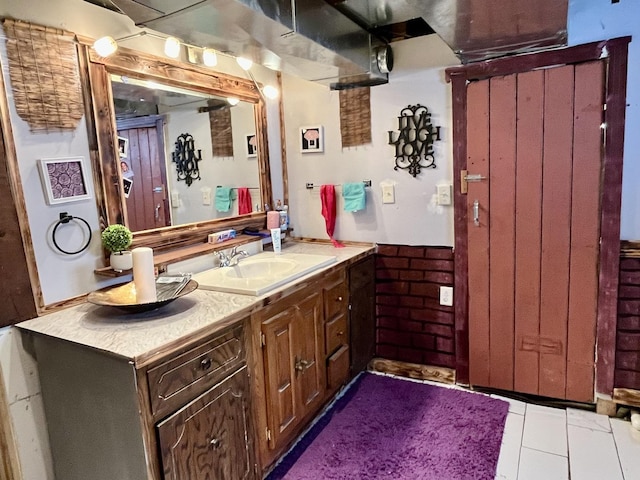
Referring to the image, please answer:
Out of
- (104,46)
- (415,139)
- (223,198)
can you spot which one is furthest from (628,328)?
(104,46)

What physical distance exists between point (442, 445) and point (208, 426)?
1204 mm

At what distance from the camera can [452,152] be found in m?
2.49

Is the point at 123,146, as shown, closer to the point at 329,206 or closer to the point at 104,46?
the point at 104,46

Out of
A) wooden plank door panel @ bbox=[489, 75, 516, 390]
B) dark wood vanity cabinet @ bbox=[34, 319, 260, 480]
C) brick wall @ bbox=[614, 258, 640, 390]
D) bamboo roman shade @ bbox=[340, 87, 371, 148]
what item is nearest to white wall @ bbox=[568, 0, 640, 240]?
brick wall @ bbox=[614, 258, 640, 390]

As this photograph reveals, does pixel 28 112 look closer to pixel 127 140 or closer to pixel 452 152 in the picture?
pixel 127 140

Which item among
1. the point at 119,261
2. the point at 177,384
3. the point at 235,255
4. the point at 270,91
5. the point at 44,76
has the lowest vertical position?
the point at 177,384

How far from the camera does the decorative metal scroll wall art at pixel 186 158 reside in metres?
2.30

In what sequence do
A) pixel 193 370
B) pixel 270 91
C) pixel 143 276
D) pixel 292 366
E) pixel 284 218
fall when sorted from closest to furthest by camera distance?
pixel 193 370
pixel 143 276
pixel 292 366
pixel 270 91
pixel 284 218

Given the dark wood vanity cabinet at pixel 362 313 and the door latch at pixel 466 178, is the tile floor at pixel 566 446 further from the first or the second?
the door latch at pixel 466 178

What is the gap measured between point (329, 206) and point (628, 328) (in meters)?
1.77

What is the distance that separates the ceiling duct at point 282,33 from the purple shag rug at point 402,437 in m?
1.87

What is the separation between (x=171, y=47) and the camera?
2.10 m

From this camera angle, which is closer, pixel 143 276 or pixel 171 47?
pixel 143 276

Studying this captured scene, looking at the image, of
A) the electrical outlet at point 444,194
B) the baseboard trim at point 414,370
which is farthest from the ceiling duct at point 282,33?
the baseboard trim at point 414,370
